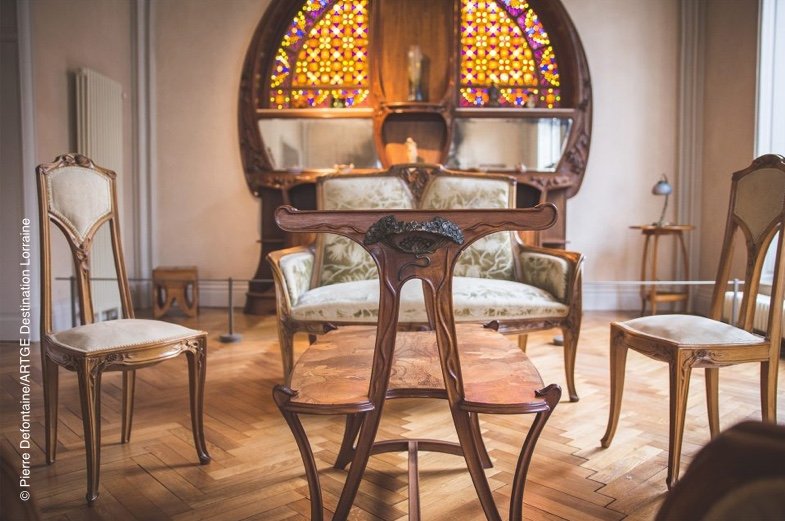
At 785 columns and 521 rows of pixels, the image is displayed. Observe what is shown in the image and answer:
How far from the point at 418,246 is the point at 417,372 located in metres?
0.43

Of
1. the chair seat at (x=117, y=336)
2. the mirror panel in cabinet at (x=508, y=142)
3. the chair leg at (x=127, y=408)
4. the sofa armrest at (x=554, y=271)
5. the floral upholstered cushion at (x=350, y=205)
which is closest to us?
the chair seat at (x=117, y=336)

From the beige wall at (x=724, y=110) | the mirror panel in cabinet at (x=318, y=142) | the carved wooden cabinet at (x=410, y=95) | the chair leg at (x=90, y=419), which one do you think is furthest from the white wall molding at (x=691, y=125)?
the chair leg at (x=90, y=419)

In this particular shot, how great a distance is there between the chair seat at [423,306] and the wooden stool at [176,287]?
2.43 metres

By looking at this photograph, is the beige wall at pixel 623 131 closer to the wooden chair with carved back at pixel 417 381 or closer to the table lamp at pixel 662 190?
the table lamp at pixel 662 190

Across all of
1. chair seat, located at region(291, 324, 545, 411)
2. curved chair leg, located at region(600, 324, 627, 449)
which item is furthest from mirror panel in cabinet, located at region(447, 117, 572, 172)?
chair seat, located at region(291, 324, 545, 411)

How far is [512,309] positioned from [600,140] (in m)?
3.11

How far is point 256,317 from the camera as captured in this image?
470 centimetres

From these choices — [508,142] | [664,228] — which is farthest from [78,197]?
[664,228]

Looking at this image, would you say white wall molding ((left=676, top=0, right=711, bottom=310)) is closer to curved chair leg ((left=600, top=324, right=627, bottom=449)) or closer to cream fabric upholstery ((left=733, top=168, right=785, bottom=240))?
cream fabric upholstery ((left=733, top=168, right=785, bottom=240))

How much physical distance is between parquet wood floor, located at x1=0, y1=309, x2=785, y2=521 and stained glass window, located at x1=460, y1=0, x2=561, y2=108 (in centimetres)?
296

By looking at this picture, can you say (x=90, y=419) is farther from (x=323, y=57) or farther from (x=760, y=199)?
(x=323, y=57)

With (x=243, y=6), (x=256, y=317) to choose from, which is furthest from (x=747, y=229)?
(x=243, y=6)

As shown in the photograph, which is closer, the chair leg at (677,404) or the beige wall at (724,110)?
the chair leg at (677,404)

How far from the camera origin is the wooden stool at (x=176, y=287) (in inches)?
181
